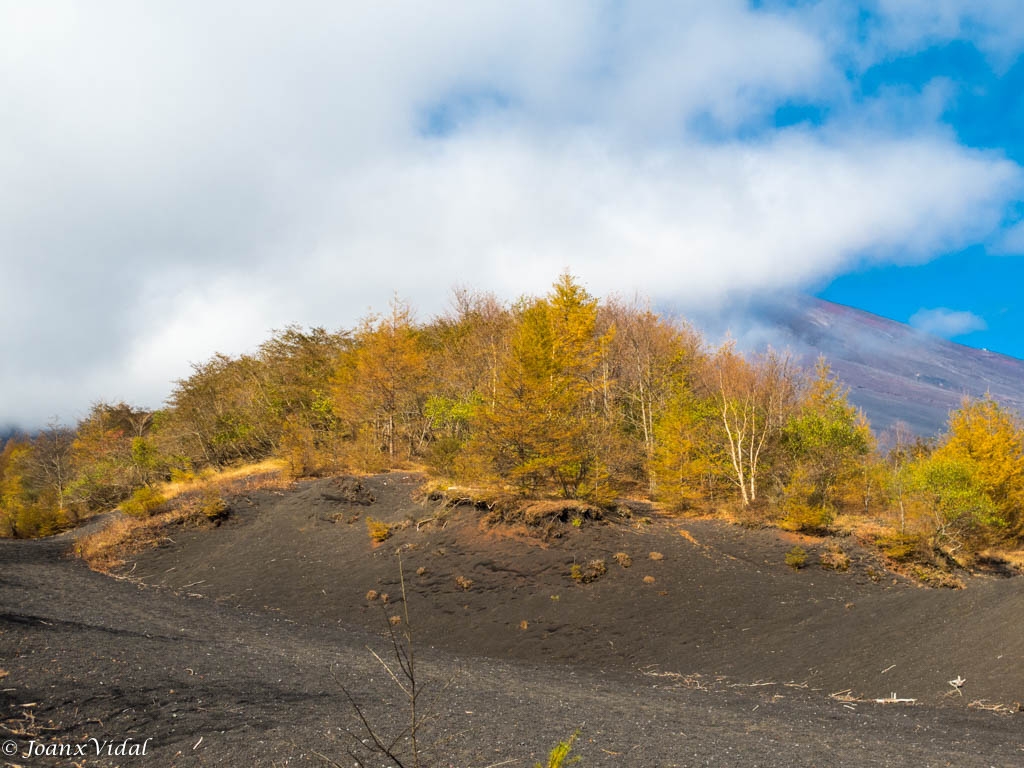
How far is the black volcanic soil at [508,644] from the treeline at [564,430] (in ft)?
7.77

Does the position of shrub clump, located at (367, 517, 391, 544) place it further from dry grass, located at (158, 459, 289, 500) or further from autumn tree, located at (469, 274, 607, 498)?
dry grass, located at (158, 459, 289, 500)

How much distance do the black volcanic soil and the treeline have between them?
93.3 inches

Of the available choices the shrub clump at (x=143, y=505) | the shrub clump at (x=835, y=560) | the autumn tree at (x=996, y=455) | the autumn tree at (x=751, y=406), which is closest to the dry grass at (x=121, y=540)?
the shrub clump at (x=143, y=505)

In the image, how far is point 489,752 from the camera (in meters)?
5.23

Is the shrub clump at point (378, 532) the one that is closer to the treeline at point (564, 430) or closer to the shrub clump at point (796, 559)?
the treeline at point (564, 430)

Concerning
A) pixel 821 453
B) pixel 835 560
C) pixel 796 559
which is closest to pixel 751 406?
pixel 821 453

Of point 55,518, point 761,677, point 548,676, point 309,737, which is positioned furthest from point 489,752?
point 55,518

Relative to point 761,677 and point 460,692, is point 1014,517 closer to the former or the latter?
point 761,677

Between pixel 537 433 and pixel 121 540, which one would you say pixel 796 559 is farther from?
pixel 121 540

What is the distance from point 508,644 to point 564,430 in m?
5.90

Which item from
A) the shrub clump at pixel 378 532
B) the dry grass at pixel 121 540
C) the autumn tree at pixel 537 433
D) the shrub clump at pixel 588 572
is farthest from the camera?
the dry grass at pixel 121 540

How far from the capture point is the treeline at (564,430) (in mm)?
16969

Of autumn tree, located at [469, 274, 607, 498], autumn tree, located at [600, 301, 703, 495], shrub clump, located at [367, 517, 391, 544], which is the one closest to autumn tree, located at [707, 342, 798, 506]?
autumn tree, located at [600, 301, 703, 495]

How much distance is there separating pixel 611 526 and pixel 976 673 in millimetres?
8582
